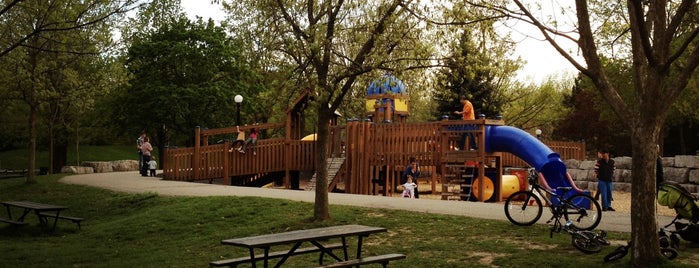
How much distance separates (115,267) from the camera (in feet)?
34.4

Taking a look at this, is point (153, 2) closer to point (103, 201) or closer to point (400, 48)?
point (400, 48)

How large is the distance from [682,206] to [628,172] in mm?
18600

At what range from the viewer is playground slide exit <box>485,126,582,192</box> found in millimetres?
18531

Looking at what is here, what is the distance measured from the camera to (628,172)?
2780 centimetres

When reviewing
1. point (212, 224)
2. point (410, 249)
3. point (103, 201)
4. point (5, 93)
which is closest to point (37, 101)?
point (5, 93)

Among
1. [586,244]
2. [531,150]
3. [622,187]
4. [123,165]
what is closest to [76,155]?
[123,165]

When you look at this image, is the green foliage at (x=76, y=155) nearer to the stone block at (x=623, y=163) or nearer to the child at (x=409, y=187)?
the stone block at (x=623, y=163)

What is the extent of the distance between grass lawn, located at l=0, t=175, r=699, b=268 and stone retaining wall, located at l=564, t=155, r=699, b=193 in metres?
13.8

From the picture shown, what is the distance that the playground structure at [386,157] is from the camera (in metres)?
20.5

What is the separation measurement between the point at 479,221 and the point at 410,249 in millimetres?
2412

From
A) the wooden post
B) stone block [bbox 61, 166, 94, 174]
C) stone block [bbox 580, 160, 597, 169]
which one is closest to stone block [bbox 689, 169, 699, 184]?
stone block [bbox 580, 160, 597, 169]

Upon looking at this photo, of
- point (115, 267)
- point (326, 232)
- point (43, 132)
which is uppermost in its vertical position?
point (43, 132)

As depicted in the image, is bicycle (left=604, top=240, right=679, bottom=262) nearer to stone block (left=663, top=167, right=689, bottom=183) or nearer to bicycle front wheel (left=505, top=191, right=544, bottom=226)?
bicycle front wheel (left=505, top=191, right=544, bottom=226)

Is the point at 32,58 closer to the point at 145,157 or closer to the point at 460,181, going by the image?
the point at 145,157
